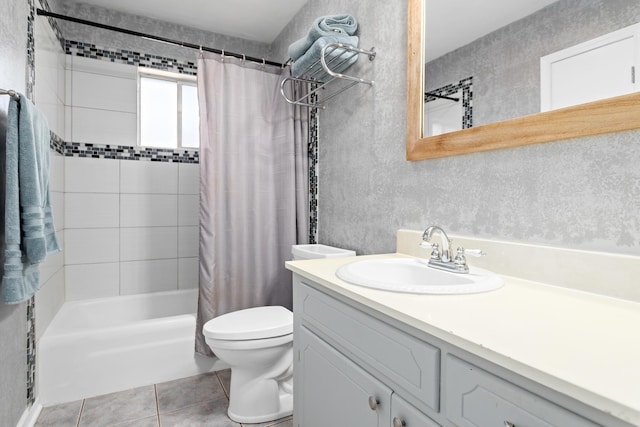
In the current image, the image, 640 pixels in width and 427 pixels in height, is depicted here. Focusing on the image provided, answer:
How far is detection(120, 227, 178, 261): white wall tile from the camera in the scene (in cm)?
259

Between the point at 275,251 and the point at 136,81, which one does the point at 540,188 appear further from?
the point at 136,81

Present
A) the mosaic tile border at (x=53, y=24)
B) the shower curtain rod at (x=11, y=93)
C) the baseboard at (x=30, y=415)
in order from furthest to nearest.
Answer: the mosaic tile border at (x=53, y=24) < the baseboard at (x=30, y=415) < the shower curtain rod at (x=11, y=93)

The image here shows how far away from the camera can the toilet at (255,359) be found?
1581 mm

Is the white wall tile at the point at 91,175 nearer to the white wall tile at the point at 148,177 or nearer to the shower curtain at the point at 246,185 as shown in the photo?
the white wall tile at the point at 148,177

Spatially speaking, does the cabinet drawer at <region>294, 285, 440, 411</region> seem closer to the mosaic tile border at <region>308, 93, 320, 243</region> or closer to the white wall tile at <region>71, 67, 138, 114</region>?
the mosaic tile border at <region>308, 93, 320, 243</region>

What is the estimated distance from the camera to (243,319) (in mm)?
1743

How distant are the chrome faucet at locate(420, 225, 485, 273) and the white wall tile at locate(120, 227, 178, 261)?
87.9 inches

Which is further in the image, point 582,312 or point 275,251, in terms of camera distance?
point 275,251

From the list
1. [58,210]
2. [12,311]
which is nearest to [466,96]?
[12,311]

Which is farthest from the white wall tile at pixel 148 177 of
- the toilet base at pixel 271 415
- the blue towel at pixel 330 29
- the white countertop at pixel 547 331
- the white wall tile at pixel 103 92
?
the white countertop at pixel 547 331

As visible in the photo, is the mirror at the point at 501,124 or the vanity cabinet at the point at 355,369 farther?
the mirror at the point at 501,124

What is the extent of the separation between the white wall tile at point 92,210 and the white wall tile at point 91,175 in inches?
1.8

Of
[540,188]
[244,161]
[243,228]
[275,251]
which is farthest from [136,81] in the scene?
[540,188]

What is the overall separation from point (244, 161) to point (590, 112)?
67.1 inches
